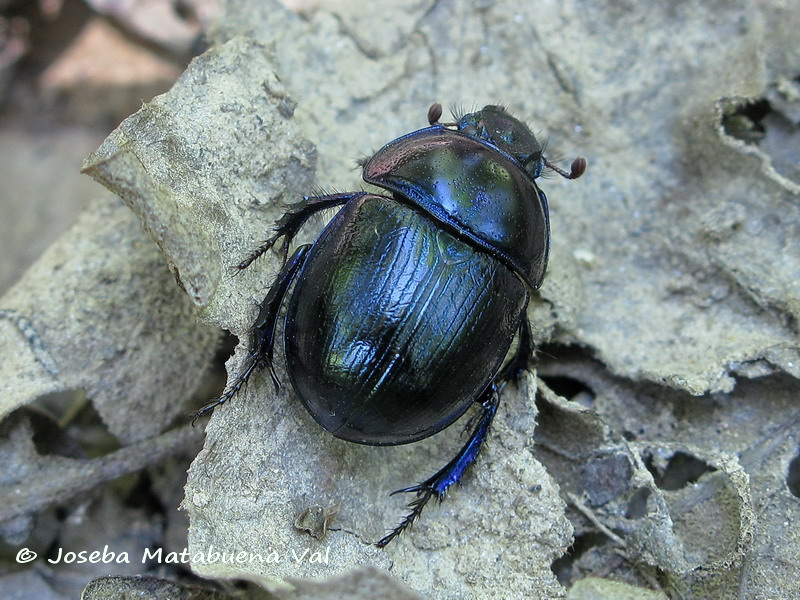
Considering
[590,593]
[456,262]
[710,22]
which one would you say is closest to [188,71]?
[456,262]

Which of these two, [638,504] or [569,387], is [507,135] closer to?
[569,387]

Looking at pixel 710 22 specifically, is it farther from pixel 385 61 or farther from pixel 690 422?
pixel 690 422

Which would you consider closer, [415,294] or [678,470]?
[415,294]

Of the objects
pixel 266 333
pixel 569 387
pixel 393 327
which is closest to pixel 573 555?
pixel 569 387

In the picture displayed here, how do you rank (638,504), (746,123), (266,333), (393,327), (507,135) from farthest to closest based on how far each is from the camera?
(746,123), (507,135), (638,504), (266,333), (393,327)

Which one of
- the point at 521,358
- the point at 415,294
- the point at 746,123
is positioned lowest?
the point at 521,358

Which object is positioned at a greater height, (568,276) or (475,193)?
(475,193)
